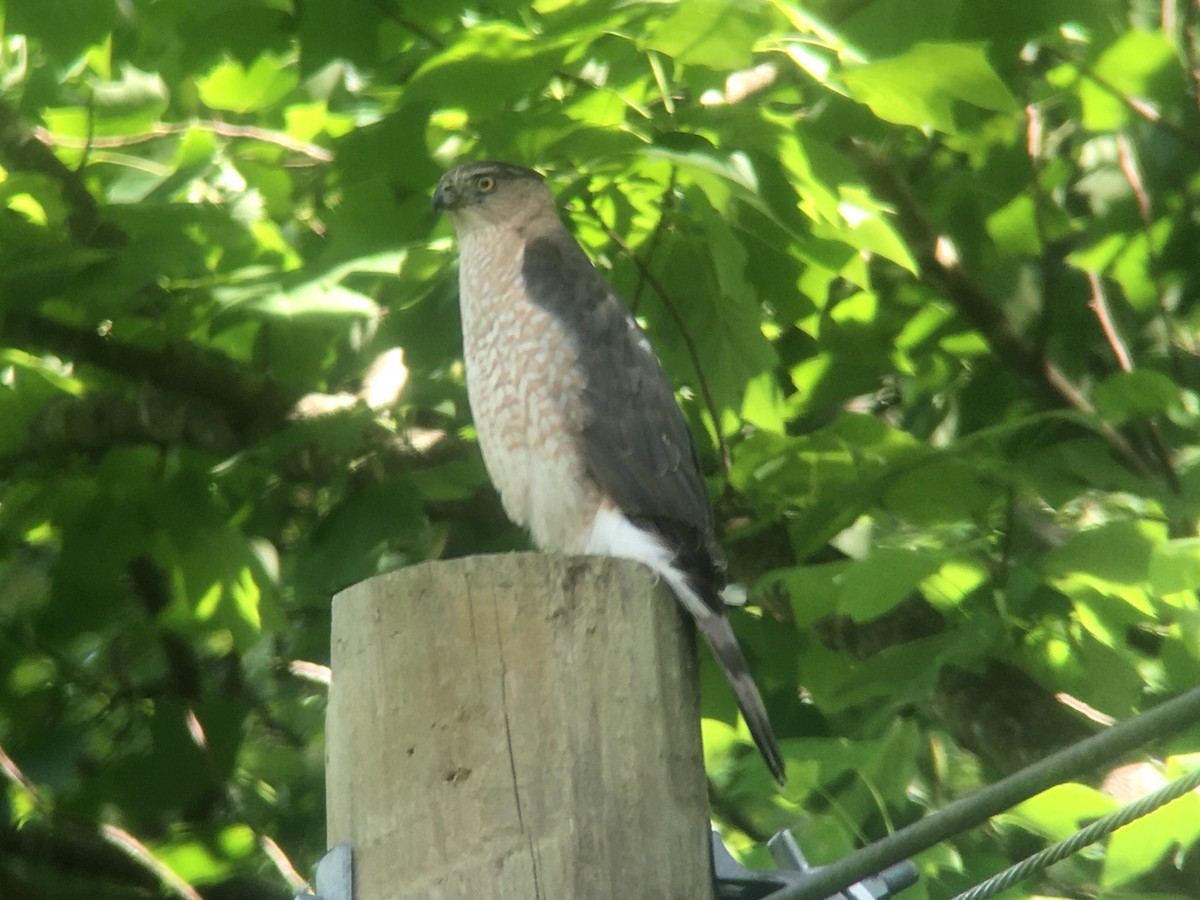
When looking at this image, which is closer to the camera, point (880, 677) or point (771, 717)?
point (880, 677)

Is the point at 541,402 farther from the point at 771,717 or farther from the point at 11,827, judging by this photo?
the point at 11,827


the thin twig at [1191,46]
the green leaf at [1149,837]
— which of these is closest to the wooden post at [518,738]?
the green leaf at [1149,837]

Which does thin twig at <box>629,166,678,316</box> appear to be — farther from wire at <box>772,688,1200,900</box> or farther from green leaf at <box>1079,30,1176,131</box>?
wire at <box>772,688,1200,900</box>

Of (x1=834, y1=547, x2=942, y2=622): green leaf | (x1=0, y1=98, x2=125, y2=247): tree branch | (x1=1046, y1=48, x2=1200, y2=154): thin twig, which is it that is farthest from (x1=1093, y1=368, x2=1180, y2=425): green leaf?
(x1=0, y1=98, x2=125, y2=247): tree branch

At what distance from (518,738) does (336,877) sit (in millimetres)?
286

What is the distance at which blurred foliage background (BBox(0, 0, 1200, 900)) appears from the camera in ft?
9.36

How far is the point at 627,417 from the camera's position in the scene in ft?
10.6

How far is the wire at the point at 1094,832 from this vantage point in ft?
5.41

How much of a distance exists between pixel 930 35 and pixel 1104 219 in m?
1.46

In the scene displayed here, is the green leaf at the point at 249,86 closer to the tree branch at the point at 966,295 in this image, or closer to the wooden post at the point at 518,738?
the tree branch at the point at 966,295

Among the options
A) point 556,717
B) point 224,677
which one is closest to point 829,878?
point 556,717

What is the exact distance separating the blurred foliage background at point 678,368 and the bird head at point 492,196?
91 mm

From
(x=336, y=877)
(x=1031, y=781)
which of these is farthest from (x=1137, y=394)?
(x=336, y=877)

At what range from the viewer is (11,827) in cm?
422
